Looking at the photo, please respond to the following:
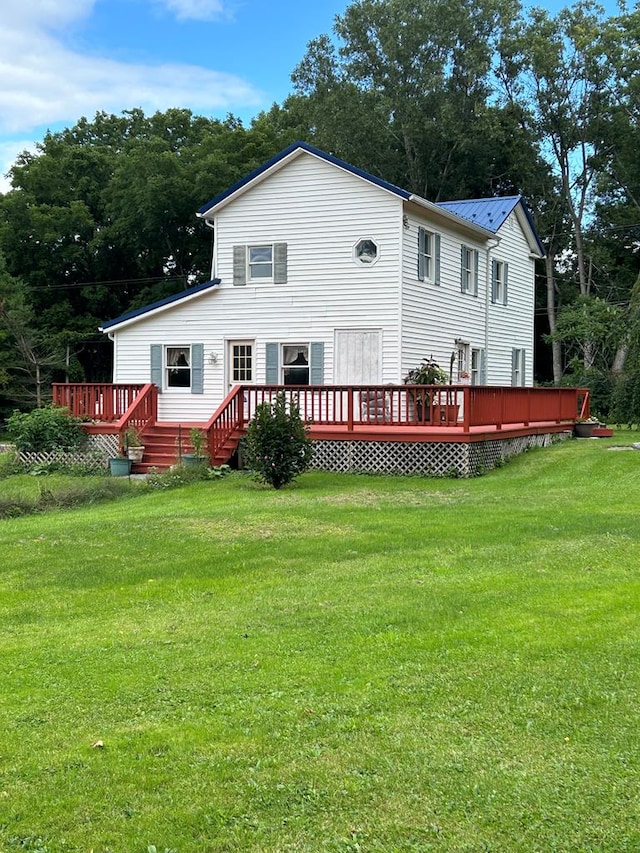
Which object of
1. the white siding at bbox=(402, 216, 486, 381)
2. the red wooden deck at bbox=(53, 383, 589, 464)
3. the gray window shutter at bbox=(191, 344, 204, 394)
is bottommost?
the red wooden deck at bbox=(53, 383, 589, 464)

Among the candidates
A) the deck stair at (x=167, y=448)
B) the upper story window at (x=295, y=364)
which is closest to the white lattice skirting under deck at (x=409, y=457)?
the deck stair at (x=167, y=448)

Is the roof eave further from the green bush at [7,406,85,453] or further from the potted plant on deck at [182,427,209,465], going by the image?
the green bush at [7,406,85,453]

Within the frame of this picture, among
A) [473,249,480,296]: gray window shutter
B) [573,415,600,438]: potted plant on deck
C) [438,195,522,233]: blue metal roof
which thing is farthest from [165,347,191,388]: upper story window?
[573,415,600,438]: potted plant on deck

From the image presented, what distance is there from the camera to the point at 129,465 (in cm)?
1706

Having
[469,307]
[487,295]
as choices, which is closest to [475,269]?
[487,295]

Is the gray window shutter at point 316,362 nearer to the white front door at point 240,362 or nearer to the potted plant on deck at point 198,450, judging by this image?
the white front door at point 240,362

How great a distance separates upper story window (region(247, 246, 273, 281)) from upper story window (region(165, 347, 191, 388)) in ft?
8.72

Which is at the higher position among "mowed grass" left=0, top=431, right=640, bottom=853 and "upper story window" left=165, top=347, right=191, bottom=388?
"upper story window" left=165, top=347, right=191, bottom=388

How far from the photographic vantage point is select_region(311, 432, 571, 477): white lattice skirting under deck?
598 inches

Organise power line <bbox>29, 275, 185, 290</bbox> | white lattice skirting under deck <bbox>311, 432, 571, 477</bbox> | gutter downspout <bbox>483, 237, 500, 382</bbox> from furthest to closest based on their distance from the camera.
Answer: power line <bbox>29, 275, 185, 290</bbox>
gutter downspout <bbox>483, 237, 500, 382</bbox>
white lattice skirting under deck <bbox>311, 432, 571, 477</bbox>

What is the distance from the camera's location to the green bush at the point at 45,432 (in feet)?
59.2

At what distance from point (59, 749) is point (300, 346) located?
16646mm

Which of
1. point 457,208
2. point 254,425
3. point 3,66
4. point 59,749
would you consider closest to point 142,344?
point 3,66

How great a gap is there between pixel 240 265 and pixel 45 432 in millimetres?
6443
